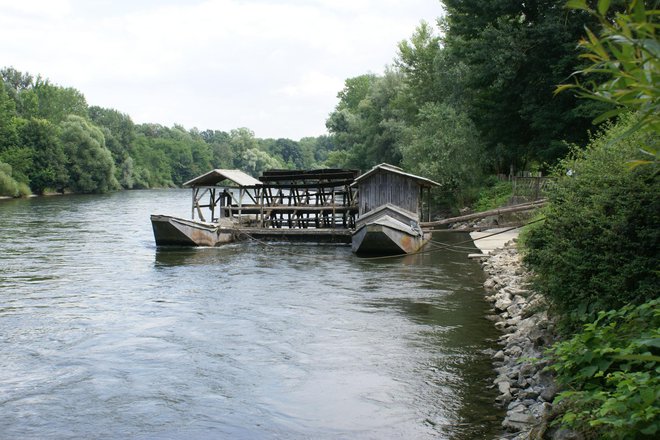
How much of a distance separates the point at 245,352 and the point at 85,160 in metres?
72.6

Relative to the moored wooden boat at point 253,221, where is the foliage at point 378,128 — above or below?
above

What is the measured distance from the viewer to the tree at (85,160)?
75.2 m

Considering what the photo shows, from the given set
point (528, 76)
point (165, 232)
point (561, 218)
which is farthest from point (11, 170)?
point (561, 218)

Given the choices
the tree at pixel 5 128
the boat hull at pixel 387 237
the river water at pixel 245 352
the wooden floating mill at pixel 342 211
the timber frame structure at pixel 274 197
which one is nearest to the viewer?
the river water at pixel 245 352

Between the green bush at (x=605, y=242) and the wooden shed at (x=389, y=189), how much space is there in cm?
1513

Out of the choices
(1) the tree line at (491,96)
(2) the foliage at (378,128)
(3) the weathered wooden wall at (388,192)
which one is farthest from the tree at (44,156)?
(3) the weathered wooden wall at (388,192)

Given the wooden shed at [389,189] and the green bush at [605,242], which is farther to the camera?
the wooden shed at [389,189]

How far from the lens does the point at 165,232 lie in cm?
2547

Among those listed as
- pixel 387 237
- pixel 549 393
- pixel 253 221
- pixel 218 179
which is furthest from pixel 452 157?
pixel 549 393

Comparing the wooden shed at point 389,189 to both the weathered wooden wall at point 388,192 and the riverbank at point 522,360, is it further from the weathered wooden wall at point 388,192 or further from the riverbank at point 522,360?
the riverbank at point 522,360

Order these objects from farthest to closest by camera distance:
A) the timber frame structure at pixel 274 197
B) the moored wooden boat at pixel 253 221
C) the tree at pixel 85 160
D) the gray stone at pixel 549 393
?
the tree at pixel 85 160 < the timber frame structure at pixel 274 197 < the moored wooden boat at pixel 253 221 < the gray stone at pixel 549 393

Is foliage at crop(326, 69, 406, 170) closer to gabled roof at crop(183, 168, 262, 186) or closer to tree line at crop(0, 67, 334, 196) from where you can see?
gabled roof at crop(183, 168, 262, 186)

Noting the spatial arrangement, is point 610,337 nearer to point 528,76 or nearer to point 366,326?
point 366,326

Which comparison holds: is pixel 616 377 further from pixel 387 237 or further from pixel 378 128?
pixel 378 128
